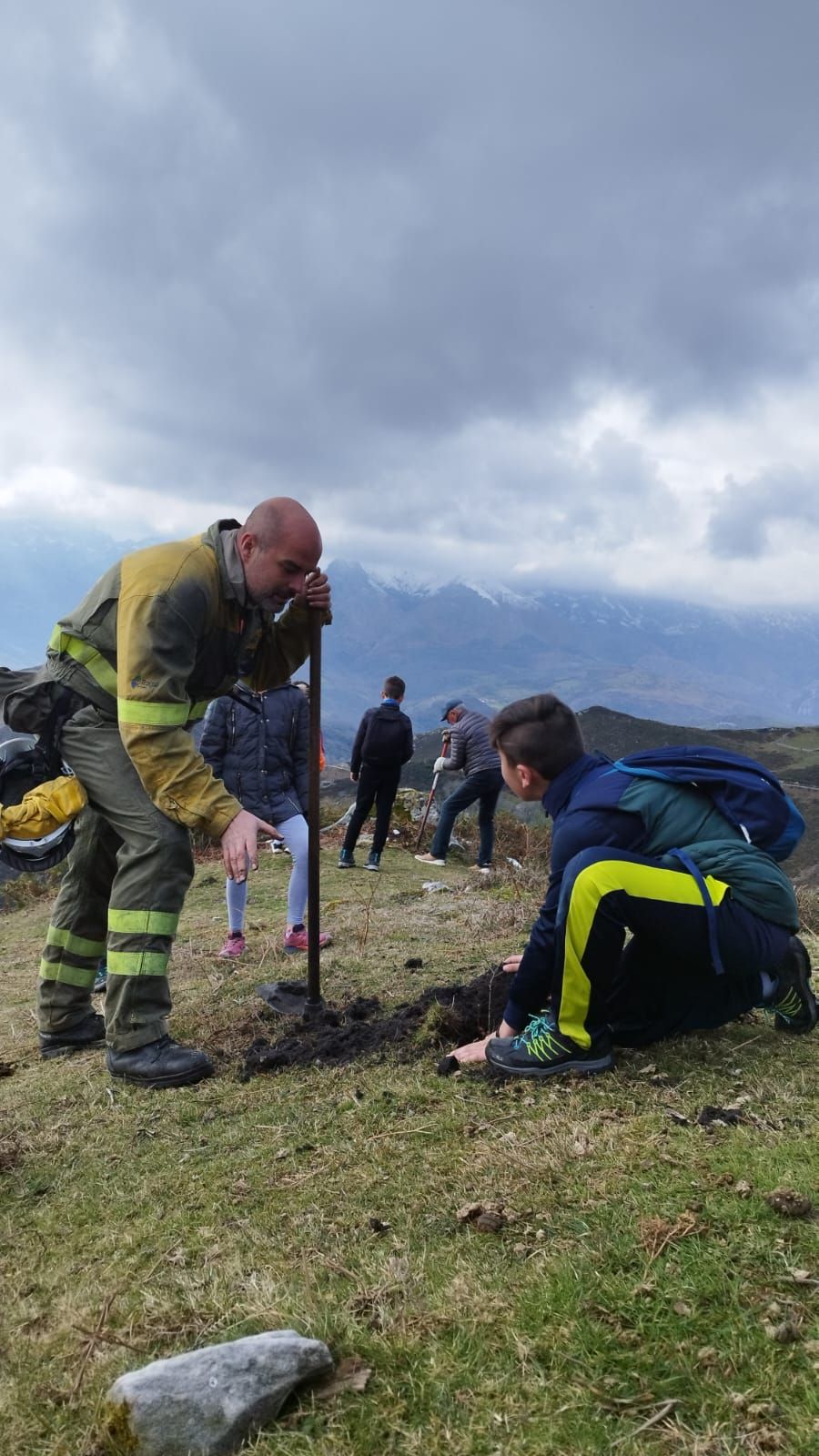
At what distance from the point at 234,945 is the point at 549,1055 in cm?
436

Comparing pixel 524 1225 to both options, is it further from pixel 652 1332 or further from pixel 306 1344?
pixel 306 1344

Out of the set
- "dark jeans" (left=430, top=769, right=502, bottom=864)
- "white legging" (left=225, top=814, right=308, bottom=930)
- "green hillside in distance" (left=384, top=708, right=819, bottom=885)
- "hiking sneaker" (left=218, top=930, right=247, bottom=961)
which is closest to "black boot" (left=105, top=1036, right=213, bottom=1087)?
"white legging" (left=225, top=814, right=308, bottom=930)

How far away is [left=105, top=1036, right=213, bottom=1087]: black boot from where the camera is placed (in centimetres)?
408

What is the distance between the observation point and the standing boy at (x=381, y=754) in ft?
38.1

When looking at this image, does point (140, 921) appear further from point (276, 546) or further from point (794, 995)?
point (794, 995)

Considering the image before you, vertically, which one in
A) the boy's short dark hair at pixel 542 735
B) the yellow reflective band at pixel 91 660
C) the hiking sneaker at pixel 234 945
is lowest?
the hiking sneaker at pixel 234 945

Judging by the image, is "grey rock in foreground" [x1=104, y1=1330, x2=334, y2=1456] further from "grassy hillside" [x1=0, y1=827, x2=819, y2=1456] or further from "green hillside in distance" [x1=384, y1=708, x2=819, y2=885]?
"green hillside in distance" [x1=384, y1=708, x2=819, y2=885]

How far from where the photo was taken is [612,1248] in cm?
230

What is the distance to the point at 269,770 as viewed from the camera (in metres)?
7.57

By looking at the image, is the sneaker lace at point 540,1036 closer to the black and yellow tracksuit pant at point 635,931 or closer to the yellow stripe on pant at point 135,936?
the black and yellow tracksuit pant at point 635,931

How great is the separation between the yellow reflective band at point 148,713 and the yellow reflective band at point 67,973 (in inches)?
66.4

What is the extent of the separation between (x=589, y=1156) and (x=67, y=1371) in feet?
5.35

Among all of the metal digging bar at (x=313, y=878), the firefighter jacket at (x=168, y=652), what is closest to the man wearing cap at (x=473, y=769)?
the metal digging bar at (x=313, y=878)

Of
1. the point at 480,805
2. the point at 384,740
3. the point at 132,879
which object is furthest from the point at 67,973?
the point at 480,805
